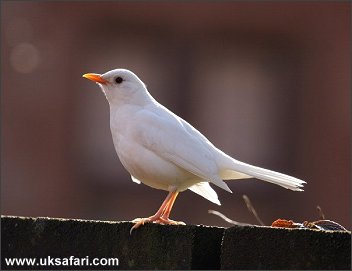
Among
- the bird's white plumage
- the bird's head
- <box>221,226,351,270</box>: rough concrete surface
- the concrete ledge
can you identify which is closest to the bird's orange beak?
the bird's head

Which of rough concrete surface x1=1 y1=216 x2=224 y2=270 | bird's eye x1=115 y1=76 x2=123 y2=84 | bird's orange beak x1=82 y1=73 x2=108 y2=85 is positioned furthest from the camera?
bird's eye x1=115 y1=76 x2=123 y2=84

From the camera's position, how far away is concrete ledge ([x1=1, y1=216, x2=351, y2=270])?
4582mm

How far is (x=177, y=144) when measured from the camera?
6.54 meters

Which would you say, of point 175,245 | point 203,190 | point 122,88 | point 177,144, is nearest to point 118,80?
point 122,88

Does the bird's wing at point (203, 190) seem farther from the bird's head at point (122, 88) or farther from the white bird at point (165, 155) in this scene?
the bird's head at point (122, 88)

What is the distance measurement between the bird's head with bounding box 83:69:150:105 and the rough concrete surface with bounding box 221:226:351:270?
2.26 meters

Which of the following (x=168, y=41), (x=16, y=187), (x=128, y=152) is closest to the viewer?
(x=128, y=152)

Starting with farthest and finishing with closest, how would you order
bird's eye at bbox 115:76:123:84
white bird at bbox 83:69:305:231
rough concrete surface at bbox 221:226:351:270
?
bird's eye at bbox 115:76:123:84 < white bird at bbox 83:69:305:231 < rough concrete surface at bbox 221:226:351:270

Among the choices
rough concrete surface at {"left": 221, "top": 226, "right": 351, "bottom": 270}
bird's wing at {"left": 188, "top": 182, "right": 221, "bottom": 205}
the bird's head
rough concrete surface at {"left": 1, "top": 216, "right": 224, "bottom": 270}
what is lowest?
bird's wing at {"left": 188, "top": 182, "right": 221, "bottom": 205}

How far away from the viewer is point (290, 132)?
18625 mm

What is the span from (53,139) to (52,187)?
2.92 ft

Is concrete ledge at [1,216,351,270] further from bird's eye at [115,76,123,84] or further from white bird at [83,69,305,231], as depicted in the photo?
bird's eye at [115,76,123,84]

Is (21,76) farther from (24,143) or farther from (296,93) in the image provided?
(296,93)

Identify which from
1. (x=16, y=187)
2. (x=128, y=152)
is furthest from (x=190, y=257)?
(x=16, y=187)
